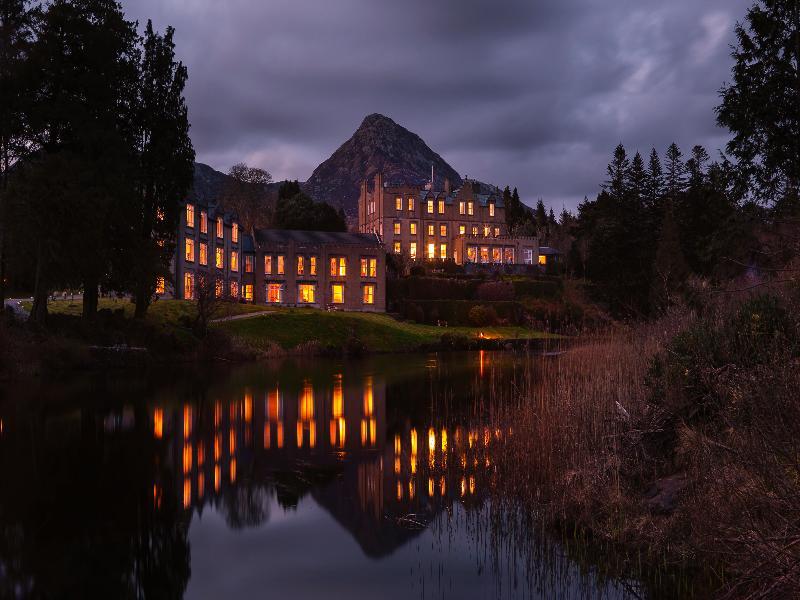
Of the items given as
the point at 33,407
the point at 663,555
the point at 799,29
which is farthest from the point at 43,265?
the point at 799,29

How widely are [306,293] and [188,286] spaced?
17.5 meters

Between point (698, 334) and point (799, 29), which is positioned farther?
point (799, 29)

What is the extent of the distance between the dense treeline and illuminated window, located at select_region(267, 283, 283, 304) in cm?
2956

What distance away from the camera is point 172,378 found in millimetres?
31250

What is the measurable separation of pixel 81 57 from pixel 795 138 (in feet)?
121

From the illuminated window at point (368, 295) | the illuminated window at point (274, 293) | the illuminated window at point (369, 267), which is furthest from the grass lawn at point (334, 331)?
the illuminated window at point (274, 293)

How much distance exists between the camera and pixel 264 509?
1148 centimetres

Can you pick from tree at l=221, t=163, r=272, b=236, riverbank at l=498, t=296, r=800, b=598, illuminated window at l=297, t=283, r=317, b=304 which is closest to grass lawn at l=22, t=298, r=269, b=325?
illuminated window at l=297, t=283, r=317, b=304

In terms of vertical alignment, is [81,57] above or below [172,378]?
above

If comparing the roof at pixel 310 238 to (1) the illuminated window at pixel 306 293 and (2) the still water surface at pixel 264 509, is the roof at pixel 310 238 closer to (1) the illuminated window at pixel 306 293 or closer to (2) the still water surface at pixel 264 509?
(1) the illuminated window at pixel 306 293

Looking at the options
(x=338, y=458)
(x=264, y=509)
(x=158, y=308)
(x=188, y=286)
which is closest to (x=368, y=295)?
(x=188, y=286)

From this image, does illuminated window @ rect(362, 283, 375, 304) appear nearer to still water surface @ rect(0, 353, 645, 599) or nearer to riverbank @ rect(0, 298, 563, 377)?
riverbank @ rect(0, 298, 563, 377)

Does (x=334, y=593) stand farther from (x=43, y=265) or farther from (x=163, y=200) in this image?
(x=163, y=200)

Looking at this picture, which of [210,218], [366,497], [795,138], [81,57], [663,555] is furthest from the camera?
[210,218]
